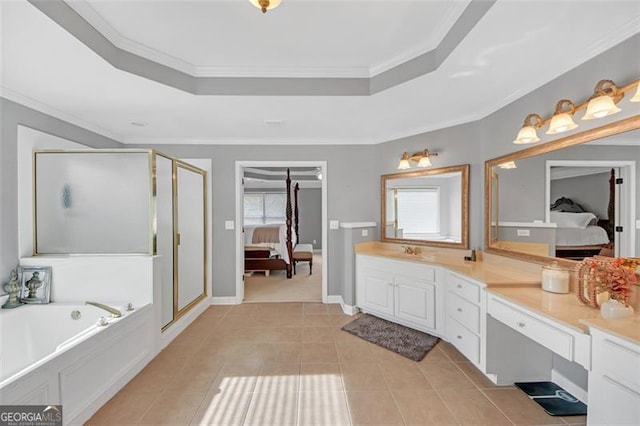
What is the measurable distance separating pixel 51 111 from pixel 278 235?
12.0ft

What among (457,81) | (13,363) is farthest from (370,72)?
(13,363)

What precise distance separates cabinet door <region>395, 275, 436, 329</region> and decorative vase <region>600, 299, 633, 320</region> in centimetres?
134

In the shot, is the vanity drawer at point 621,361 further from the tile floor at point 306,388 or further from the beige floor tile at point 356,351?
the beige floor tile at point 356,351

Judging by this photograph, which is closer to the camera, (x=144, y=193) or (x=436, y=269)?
(x=144, y=193)

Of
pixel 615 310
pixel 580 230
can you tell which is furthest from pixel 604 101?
pixel 615 310

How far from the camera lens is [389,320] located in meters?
3.03

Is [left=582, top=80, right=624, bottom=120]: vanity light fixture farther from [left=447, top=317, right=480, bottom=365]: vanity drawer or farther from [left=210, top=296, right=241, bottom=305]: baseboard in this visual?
[left=210, top=296, right=241, bottom=305]: baseboard

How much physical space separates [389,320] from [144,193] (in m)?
2.95

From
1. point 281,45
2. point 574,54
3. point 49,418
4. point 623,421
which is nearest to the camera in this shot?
point 623,421

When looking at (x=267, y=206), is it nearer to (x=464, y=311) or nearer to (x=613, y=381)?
(x=464, y=311)

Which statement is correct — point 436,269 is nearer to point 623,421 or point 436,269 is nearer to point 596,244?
point 596,244

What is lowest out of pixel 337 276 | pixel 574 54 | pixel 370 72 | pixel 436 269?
pixel 337 276

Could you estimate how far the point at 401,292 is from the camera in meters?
2.88

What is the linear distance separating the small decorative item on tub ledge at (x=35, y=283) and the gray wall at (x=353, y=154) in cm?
13
